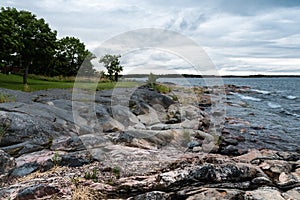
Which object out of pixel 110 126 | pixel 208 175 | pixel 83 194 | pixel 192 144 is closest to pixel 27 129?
pixel 110 126

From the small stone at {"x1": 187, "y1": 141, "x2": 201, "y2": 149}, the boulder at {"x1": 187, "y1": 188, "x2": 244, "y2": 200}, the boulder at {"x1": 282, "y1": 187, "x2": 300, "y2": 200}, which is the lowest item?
the small stone at {"x1": 187, "y1": 141, "x2": 201, "y2": 149}

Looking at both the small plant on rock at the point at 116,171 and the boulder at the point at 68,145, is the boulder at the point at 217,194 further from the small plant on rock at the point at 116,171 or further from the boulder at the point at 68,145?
Answer: the boulder at the point at 68,145

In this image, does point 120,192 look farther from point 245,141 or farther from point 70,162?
point 245,141

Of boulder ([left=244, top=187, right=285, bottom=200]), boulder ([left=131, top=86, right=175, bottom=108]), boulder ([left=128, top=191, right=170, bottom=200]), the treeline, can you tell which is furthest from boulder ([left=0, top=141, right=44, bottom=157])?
the treeline

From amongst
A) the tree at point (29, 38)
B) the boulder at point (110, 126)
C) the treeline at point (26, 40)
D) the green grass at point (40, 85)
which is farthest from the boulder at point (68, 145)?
the tree at point (29, 38)

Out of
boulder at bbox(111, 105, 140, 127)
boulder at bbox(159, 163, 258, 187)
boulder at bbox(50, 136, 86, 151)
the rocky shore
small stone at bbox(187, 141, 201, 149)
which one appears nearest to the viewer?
the rocky shore

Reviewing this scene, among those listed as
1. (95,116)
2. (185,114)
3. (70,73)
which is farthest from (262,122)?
(70,73)

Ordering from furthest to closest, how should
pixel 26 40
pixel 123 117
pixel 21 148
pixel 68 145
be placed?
pixel 26 40 → pixel 123 117 → pixel 68 145 → pixel 21 148

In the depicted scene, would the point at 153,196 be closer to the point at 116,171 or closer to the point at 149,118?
the point at 116,171

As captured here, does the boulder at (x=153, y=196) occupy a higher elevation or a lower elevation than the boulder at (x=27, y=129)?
lower

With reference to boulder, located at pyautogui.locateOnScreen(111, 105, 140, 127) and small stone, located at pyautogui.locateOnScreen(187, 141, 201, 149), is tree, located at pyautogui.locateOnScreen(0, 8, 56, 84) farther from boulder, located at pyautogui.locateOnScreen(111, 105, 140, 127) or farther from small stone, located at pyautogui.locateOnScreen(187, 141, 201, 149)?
small stone, located at pyautogui.locateOnScreen(187, 141, 201, 149)

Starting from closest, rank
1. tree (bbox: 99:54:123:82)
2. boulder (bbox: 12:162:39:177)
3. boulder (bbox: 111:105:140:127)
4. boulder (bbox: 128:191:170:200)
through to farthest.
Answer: boulder (bbox: 128:191:170:200) < boulder (bbox: 12:162:39:177) < tree (bbox: 99:54:123:82) < boulder (bbox: 111:105:140:127)

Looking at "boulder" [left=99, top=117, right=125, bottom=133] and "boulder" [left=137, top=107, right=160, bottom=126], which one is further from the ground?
"boulder" [left=99, top=117, right=125, bottom=133]

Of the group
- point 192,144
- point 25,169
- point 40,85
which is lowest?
point 192,144
